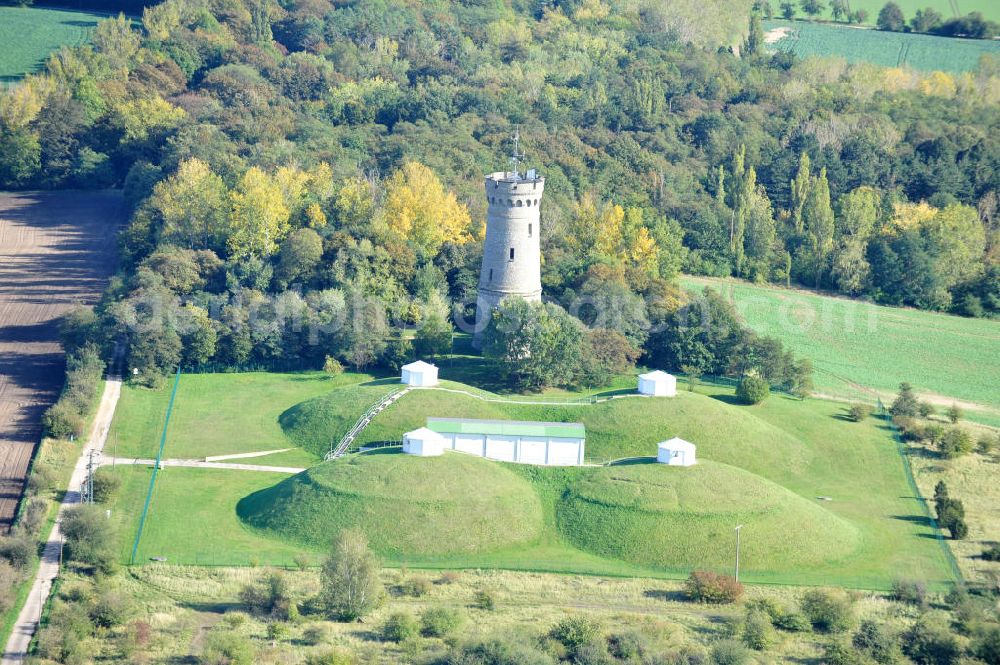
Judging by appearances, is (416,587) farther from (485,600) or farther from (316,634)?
(316,634)

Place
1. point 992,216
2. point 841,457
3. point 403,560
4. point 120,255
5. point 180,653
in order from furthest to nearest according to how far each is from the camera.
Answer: point 992,216
point 120,255
point 841,457
point 403,560
point 180,653

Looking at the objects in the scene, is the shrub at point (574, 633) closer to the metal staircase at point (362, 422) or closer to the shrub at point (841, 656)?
the shrub at point (841, 656)

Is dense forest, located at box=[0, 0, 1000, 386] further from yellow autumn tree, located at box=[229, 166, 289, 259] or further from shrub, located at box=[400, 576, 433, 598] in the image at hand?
shrub, located at box=[400, 576, 433, 598]

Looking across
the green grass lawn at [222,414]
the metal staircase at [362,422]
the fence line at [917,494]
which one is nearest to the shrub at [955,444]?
the fence line at [917,494]

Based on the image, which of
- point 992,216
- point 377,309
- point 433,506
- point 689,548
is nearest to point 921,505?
point 689,548

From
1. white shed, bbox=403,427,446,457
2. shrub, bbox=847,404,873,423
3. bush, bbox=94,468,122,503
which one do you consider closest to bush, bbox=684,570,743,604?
white shed, bbox=403,427,446,457

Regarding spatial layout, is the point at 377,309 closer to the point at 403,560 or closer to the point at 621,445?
the point at 621,445

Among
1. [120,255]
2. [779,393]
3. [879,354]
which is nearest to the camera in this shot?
[779,393]
